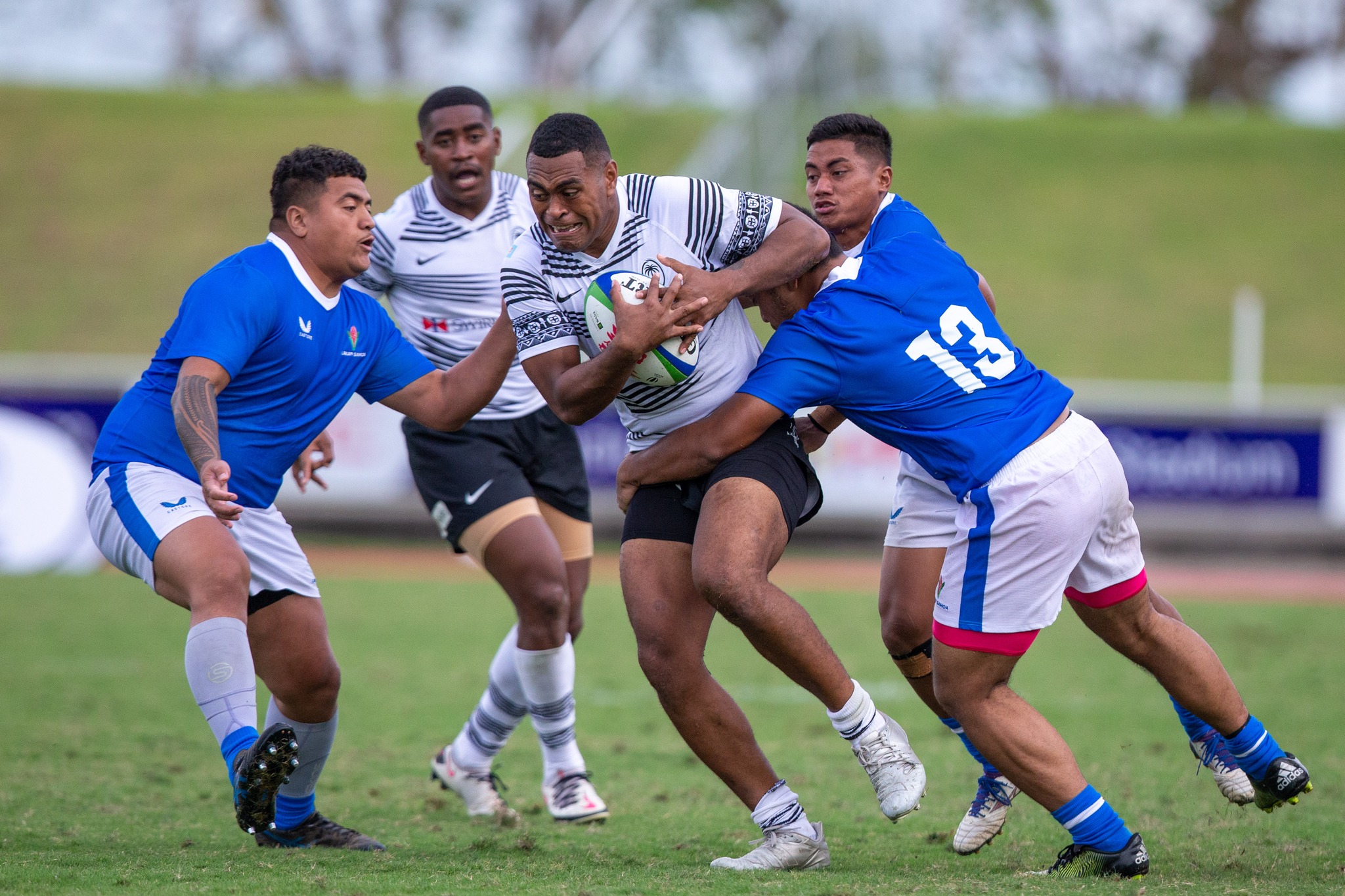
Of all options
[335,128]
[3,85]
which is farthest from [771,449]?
[3,85]

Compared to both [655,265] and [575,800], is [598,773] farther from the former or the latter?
[655,265]

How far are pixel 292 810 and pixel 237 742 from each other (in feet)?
3.20

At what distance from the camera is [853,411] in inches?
176

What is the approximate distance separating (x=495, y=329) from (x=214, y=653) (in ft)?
5.31

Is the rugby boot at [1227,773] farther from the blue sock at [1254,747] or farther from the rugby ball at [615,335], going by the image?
the rugby ball at [615,335]

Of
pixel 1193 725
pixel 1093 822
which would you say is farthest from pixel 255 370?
pixel 1193 725

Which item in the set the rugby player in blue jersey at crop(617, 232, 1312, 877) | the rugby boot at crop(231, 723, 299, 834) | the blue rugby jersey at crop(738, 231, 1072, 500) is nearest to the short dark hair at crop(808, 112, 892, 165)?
the rugby player in blue jersey at crop(617, 232, 1312, 877)

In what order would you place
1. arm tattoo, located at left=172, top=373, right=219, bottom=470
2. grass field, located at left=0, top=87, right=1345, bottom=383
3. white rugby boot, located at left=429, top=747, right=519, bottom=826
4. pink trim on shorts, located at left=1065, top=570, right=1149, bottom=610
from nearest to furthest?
1. arm tattoo, located at left=172, top=373, right=219, bottom=470
2. pink trim on shorts, located at left=1065, top=570, right=1149, bottom=610
3. white rugby boot, located at left=429, top=747, right=519, bottom=826
4. grass field, located at left=0, top=87, right=1345, bottom=383

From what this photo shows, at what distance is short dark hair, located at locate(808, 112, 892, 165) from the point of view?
4.84m

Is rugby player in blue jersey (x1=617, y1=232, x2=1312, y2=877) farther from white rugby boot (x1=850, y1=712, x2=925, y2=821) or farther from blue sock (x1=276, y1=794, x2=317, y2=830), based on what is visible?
blue sock (x1=276, y1=794, x2=317, y2=830)

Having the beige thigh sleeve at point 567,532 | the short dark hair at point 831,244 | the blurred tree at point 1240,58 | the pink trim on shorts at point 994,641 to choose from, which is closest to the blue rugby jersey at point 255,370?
the beige thigh sleeve at point 567,532

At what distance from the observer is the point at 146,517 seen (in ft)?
14.6

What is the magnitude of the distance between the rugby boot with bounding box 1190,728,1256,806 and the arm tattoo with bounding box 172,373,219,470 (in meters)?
3.53

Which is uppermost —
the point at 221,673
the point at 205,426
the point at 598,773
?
the point at 205,426
